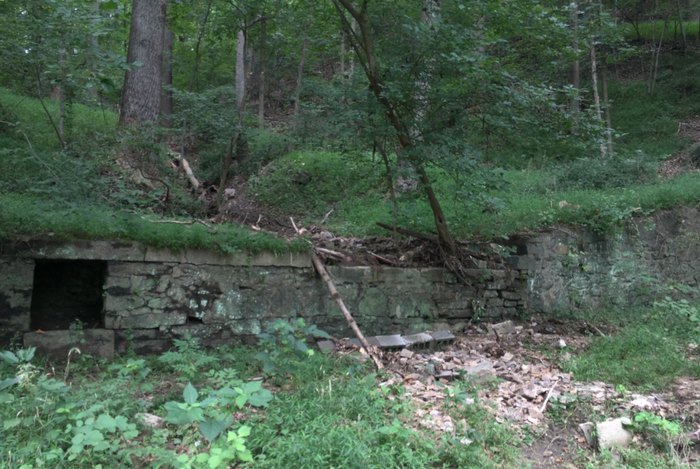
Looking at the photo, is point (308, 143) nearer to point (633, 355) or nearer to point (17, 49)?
point (17, 49)

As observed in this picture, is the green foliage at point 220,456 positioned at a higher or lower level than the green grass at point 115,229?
lower

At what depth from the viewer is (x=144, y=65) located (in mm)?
9383

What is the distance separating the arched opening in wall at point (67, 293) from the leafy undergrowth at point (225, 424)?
978mm

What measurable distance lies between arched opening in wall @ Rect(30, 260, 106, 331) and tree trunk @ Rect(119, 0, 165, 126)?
4433 mm

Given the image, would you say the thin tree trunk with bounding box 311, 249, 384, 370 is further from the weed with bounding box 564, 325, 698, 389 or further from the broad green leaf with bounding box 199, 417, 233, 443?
the broad green leaf with bounding box 199, 417, 233, 443

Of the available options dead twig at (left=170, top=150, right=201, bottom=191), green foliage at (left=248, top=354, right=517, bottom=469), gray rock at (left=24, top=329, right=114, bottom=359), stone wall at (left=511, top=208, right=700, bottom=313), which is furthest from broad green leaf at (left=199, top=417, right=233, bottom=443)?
dead twig at (left=170, top=150, right=201, bottom=191)

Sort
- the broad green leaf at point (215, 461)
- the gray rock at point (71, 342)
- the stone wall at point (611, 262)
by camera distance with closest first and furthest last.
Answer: the broad green leaf at point (215, 461) → the gray rock at point (71, 342) → the stone wall at point (611, 262)

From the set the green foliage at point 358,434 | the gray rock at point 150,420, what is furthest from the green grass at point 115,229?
the gray rock at point 150,420

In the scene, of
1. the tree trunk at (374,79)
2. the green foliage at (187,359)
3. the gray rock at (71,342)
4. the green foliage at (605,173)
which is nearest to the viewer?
the green foliage at (187,359)

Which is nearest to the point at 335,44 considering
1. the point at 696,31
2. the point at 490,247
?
the point at 490,247

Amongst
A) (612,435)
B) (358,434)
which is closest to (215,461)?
(358,434)

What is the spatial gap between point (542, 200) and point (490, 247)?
2053 mm

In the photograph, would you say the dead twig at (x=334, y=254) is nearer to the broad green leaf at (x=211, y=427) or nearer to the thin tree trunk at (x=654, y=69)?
the broad green leaf at (x=211, y=427)

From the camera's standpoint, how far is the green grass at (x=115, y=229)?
468 cm
